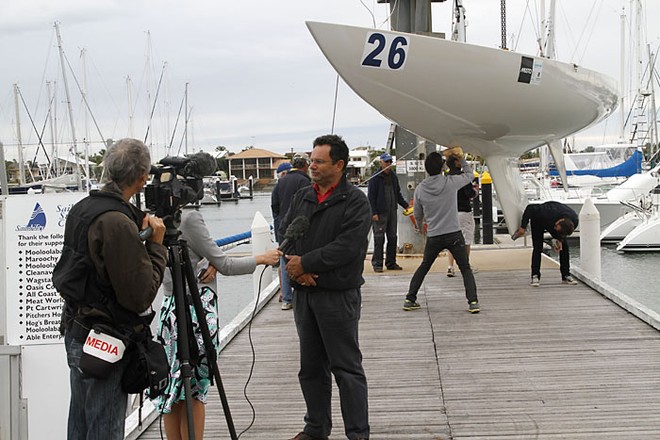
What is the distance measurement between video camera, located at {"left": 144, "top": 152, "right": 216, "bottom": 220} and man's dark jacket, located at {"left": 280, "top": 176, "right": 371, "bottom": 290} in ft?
2.25

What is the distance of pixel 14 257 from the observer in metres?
4.98

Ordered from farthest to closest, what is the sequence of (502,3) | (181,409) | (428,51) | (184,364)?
1. (502,3)
2. (428,51)
3. (181,409)
4. (184,364)

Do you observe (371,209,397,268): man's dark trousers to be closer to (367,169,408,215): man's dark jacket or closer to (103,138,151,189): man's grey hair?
(367,169,408,215): man's dark jacket

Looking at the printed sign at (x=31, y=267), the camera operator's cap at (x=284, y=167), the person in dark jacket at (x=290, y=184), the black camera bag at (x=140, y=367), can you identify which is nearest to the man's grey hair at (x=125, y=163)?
the black camera bag at (x=140, y=367)

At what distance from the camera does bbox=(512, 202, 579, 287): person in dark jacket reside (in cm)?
884

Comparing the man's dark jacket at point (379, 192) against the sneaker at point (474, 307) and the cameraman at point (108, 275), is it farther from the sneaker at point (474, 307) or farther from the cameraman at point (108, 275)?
the cameraman at point (108, 275)

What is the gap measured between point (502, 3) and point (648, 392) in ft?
27.6

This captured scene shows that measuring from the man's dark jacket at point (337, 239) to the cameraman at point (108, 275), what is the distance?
108cm

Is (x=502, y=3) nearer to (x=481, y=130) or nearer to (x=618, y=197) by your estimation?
(x=481, y=130)

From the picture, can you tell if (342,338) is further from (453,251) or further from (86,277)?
(453,251)

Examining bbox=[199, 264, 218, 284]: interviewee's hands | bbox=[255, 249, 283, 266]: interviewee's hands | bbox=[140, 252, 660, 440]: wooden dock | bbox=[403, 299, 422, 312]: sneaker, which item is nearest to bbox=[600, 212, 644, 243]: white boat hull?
bbox=[140, 252, 660, 440]: wooden dock

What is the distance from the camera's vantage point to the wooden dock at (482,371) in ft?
15.2

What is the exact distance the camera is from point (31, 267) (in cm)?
499

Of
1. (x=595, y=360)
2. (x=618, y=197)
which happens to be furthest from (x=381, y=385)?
(x=618, y=197)
